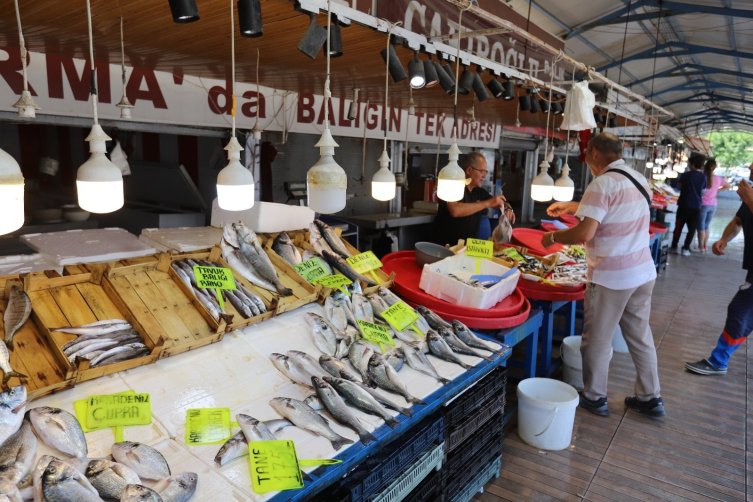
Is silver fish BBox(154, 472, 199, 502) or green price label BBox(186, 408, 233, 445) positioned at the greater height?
green price label BBox(186, 408, 233, 445)

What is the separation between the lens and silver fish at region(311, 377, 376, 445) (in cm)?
209

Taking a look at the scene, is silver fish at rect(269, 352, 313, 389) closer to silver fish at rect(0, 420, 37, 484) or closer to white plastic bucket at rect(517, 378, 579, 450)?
silver fish at rect(0, 420, 37, 484)

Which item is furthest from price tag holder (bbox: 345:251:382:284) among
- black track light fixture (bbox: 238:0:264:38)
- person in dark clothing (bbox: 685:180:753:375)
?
person in dark clothing (bbox: 685:180:753:375)

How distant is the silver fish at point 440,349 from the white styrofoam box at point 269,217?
4.93 ft

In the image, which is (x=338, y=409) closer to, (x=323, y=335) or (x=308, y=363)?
(x=308, y=363)

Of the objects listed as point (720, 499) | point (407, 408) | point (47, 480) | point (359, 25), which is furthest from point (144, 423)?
point (720, 499)

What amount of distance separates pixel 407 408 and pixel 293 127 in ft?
17.3

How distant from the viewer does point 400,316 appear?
10.6 ft

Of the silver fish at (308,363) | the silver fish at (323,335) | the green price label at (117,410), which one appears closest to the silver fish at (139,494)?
the green price label at (117,410)

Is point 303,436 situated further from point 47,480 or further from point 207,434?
point 47,480

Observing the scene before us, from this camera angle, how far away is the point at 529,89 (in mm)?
5887

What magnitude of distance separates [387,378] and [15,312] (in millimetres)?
1814

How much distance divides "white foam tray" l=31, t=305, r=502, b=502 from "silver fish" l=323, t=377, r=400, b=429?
42 mm

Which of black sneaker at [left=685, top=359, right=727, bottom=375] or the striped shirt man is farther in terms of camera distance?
black sneaker at [left=685, top=359, right=727, bottom=375]
